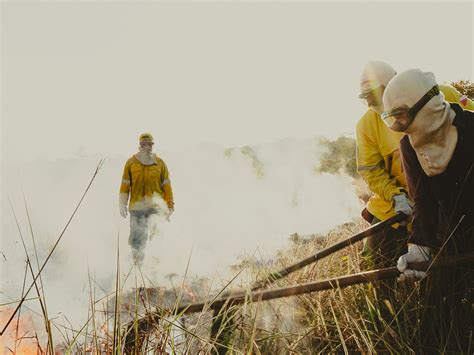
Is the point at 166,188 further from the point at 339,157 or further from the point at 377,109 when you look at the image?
the point at 339,157

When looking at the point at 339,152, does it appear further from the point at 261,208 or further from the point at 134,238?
the point at 134,238

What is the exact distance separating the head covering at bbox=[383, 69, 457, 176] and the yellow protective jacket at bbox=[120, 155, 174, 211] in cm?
637

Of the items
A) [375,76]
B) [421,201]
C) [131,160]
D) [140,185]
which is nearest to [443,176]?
[421,201]

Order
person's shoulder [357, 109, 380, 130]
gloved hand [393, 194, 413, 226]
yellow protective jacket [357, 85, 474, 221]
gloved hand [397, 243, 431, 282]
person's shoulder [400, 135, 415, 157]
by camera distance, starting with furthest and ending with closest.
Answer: person's shoulder [357, 109, 380, 130] → yellow protective jacket [357, 85, 474, 221] → gloved hand [393, 194, 413, 226] → person's shoulder [400, 135, 415, 157] → gloved hand [397, 243, 431, 282]

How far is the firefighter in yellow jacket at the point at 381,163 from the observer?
12.1 feet

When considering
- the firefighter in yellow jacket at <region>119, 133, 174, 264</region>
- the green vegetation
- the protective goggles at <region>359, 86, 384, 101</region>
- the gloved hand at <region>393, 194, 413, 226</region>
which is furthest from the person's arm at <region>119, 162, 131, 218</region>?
the green vegetation

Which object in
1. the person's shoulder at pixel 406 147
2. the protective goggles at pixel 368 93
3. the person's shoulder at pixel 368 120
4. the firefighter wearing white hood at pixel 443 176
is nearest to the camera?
the firefighter wearing white hood at pixel 443 176

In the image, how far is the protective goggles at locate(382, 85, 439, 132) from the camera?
8.07ft

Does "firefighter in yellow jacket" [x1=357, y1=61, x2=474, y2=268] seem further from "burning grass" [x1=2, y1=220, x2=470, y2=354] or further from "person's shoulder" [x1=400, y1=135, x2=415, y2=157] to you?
"person's shoulder" [x1=400, y1=135, x2=415, y2=157]

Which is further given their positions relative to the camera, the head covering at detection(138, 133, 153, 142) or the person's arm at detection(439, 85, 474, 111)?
the head covering at detection(138, 133, 153, 142)

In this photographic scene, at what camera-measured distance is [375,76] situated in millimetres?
3770

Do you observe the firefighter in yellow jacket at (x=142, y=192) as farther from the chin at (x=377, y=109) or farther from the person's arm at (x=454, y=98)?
the person's arm at (x=454, y=98)

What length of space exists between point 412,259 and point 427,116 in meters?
0.82

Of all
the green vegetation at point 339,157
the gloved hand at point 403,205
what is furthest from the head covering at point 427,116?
the green vegetation at point 339,157
